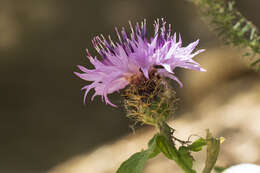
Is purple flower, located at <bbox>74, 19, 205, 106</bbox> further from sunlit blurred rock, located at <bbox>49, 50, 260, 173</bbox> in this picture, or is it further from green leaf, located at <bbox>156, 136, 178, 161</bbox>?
sunlit blurred rock, located at <bbox>49, 50, 260, 173</bbox>

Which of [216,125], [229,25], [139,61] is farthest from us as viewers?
[216,125]

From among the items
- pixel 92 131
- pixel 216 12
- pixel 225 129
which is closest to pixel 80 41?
pixel 92 131

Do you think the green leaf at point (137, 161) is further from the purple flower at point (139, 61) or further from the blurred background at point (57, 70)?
the blurred background at point (57, 70)

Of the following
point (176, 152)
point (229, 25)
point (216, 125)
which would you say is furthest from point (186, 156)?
point (216, 125)

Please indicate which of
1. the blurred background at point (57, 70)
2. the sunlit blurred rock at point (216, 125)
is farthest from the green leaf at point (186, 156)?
the blurred background at point (57, 70)

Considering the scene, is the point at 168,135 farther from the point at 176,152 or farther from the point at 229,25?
the point at 229,25

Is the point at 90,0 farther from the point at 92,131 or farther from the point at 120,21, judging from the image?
the point at 92,131

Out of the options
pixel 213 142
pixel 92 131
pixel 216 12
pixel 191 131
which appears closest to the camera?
pixel 213 142
